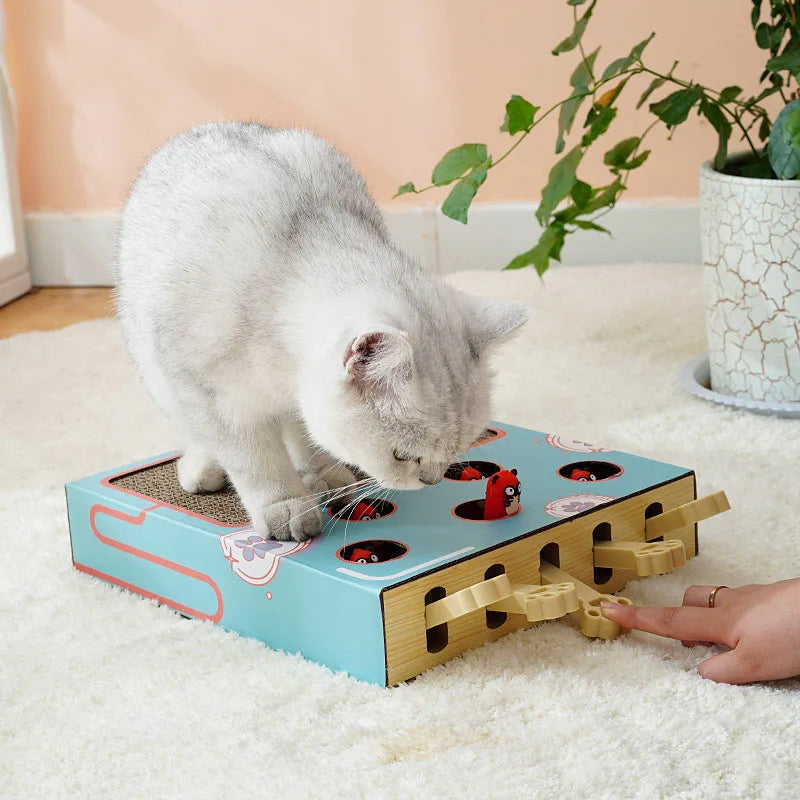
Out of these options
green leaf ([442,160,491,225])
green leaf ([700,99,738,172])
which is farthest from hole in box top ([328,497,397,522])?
green leaf ([700,99,738,172])

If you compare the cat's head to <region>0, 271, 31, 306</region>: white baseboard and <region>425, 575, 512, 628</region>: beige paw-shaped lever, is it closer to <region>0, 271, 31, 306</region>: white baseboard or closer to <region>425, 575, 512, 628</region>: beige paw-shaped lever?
<region>425, 575, 512, 628</region>: beige paw-shaped lever

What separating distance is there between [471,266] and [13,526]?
154cm

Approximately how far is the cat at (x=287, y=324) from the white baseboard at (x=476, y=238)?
1.36 m

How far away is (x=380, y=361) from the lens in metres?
1.01

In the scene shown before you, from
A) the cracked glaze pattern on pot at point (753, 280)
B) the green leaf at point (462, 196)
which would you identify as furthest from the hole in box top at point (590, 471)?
the cracked glaze pattern on pot at point (753, 280)

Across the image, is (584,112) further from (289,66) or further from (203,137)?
(203,137)

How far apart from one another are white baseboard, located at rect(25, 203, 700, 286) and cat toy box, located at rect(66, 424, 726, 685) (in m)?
1.33

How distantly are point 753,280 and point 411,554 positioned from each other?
34.6 inches

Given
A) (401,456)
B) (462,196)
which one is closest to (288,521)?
(401,456)

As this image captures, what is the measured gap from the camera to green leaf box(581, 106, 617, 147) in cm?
175

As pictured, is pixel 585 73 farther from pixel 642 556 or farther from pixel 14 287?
pixel 14 287

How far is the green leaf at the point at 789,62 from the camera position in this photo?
1.64 metres

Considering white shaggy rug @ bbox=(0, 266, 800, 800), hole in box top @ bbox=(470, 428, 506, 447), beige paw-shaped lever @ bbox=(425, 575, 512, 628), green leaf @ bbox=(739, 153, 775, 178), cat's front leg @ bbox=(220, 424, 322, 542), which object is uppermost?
green leaf @ bbox=(739, 153, 775, 178)

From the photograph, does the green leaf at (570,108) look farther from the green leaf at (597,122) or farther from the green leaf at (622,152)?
the green leaf at (622,152)
